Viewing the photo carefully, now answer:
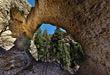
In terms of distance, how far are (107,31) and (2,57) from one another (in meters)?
4.48

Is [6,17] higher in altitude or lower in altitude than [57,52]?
higher

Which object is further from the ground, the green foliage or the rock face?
the rock face

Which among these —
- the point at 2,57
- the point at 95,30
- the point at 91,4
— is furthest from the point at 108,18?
the point at 2,57

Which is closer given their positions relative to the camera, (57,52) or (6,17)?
(6,17)

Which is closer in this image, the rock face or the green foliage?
the rock face

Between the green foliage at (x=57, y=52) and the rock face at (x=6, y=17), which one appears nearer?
the rock face at (x=6, y=17)

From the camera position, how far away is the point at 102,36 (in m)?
0.99

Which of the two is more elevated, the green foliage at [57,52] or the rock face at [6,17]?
the rock face at [6,17]

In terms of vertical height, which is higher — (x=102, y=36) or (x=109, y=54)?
(x=102, y=36)

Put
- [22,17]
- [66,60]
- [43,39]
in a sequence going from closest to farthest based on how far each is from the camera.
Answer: [22,17] < [66,60] < [43,39]

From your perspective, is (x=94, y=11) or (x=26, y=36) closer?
(x=94, y=11)

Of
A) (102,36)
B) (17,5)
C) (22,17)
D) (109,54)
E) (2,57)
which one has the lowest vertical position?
(2,57)

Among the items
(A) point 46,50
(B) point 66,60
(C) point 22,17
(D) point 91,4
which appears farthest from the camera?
(A) point 46,50

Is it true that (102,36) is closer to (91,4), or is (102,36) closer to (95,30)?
(95,30)
